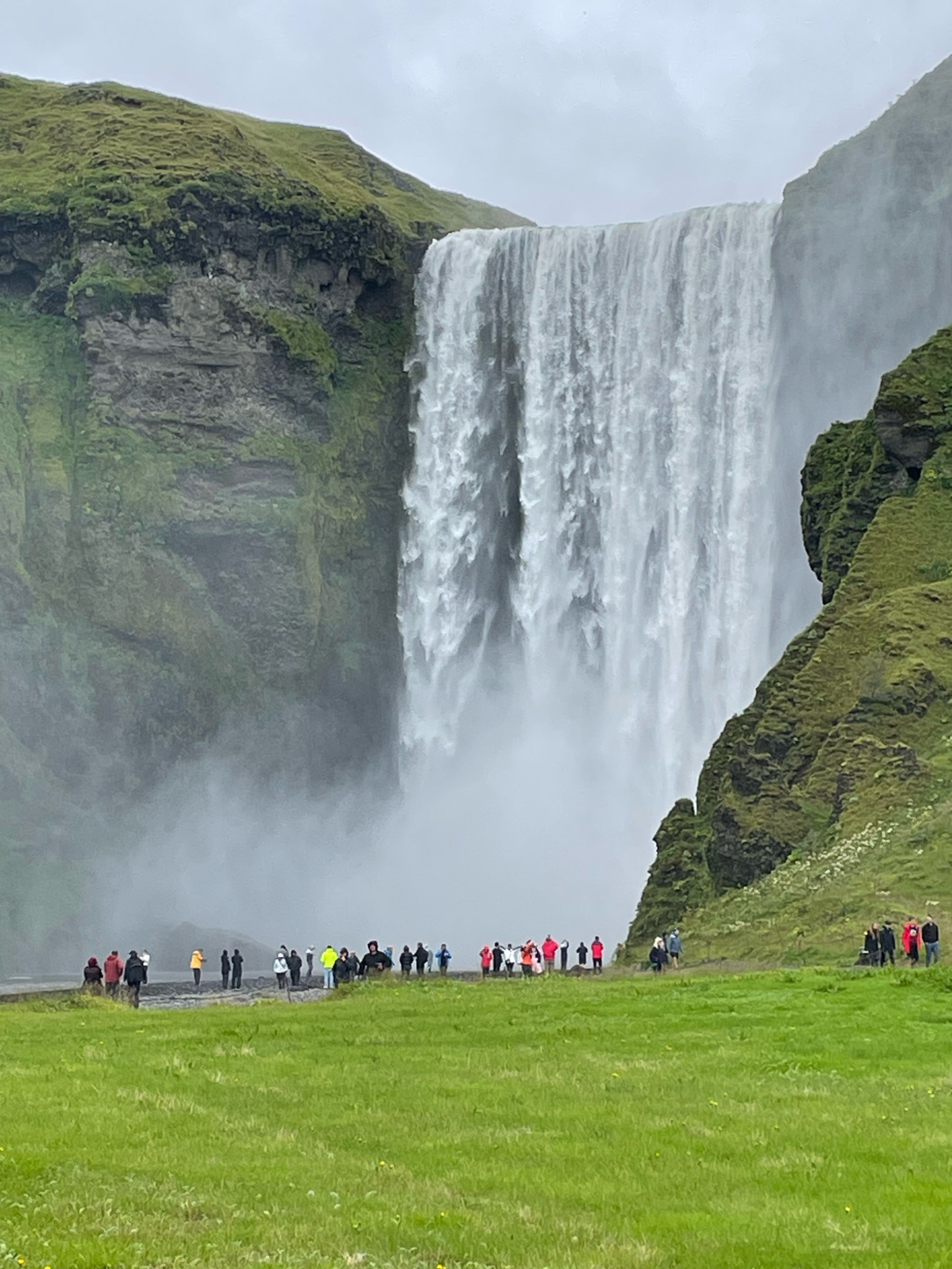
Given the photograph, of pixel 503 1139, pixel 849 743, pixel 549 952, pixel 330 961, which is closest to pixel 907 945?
pixel 849 743

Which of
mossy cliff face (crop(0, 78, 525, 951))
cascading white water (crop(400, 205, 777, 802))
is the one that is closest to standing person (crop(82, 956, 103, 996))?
cascading white water (crop(400, 205, 777, 802))

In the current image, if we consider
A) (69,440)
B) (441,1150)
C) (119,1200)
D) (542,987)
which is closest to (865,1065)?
(441,1150)

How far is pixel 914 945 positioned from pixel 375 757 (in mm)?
64095

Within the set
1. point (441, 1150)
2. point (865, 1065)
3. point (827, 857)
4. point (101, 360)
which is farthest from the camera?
point (101, 360)

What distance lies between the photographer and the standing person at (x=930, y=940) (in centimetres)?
3241

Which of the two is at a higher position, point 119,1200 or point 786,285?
point 786,285

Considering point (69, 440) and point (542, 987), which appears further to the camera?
point (69, 440)

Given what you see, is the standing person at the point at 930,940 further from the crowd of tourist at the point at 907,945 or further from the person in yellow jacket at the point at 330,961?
the person in yellow jacket at the point at 330,961

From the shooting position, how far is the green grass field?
1156 cm

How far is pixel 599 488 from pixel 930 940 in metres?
59.6

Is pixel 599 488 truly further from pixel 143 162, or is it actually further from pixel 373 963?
pixel 373 963

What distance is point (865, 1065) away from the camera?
20.6m

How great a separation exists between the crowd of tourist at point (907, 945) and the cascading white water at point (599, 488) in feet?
159

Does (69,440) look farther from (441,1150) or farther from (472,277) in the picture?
(441,1150)
